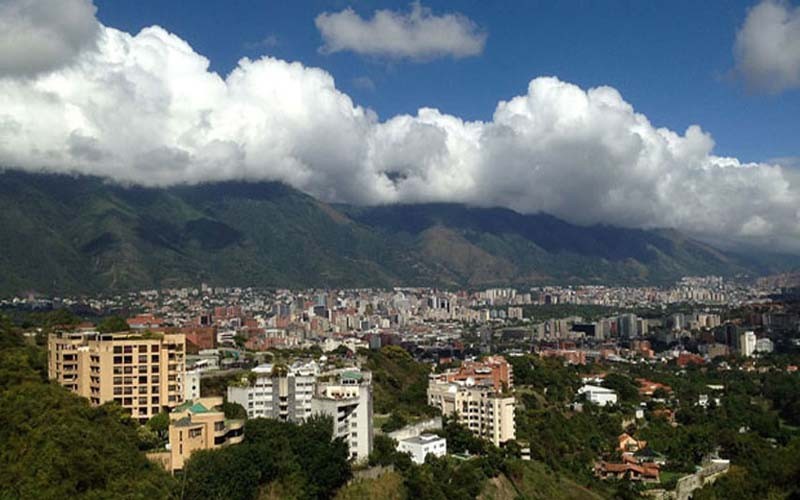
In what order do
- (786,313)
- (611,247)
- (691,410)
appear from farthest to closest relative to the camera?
(611,247)
(786,313)
(691,410)

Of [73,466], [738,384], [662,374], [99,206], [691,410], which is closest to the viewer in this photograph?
[73,466]

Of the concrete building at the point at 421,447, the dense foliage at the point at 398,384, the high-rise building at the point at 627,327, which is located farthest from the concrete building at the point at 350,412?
the high-rise building at the point at 627,327

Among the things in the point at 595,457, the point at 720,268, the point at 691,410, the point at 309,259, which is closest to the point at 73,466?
the point at 595,457

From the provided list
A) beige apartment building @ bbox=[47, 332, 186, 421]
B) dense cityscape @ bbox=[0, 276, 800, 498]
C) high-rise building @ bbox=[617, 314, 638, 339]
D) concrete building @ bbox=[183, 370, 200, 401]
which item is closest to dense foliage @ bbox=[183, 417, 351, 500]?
dense cityscape @ bbox=[0, 276, 800, 498]

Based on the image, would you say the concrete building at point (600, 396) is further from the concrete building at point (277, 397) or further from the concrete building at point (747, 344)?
the concrete building at point (747, 344)

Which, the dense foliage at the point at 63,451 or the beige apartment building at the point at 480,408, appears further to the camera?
the beige apartment building at the point at 480,408

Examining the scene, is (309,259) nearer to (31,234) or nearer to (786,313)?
(31,234)
